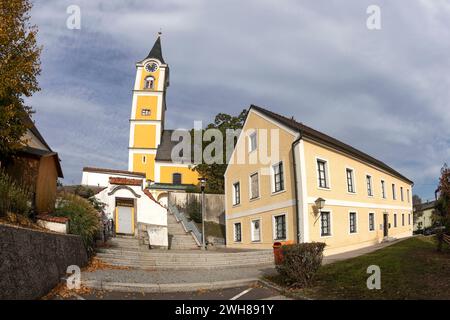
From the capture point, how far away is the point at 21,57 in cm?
1036

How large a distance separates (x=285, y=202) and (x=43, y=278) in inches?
554

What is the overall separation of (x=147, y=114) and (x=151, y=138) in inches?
158

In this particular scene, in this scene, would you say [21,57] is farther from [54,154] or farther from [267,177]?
[267,177]

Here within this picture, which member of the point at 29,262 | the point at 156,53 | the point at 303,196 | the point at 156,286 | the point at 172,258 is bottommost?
the point at 172,258

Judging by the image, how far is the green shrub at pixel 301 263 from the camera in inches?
345

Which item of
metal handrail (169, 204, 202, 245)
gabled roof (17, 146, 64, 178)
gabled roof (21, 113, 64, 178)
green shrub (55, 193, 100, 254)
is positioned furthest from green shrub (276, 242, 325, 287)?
metal handrail (169, 204, 202, 245)

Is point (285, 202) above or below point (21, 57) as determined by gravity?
below

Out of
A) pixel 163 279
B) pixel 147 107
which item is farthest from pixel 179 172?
pixel 163 279

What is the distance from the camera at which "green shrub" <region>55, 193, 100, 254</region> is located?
12.0 metres

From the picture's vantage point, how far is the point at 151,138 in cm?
5269

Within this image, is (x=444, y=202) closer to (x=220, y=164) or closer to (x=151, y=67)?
(x=220, y=164)

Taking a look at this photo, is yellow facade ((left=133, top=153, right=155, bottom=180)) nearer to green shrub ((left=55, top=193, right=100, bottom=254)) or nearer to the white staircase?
the white staircase

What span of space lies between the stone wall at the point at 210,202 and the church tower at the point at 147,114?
1510cm
